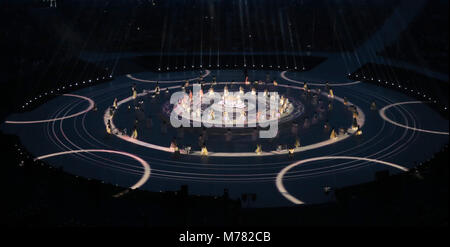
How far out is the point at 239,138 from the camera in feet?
110

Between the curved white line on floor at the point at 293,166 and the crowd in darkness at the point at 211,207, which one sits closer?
the crowd in darkness at the point at 211,207

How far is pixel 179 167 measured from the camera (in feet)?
94.1

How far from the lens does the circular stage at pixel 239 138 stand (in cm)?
2692

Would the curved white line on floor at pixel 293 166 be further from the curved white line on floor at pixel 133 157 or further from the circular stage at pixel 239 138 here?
the curved white line on floor at pixel 133 157

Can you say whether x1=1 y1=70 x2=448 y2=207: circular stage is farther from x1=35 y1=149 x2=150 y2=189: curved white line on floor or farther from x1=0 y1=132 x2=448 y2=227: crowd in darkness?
x1=0 y1=132 x2=448 y2=227: crowd in darkness

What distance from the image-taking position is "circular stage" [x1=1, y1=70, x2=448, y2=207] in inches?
1060

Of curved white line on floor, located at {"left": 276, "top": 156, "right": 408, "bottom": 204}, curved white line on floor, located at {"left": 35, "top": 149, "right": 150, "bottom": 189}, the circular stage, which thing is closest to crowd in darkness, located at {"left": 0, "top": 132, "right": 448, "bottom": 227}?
curved white line on floor, located at {"left": 276, "top": 156, "right": 408, "bottom": 204}

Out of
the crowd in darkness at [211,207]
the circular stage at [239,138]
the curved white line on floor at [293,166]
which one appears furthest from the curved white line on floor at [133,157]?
the curved white line on floor at [293,166]

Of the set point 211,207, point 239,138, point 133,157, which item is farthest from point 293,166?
point 133,157

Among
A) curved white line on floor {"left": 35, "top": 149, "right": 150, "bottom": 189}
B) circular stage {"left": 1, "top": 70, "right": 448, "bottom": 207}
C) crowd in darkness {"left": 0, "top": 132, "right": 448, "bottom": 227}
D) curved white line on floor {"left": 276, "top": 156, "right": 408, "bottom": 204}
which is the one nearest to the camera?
crowd in darkness {"left": 0, "top": 132, "right": 448, "bottom": 227}

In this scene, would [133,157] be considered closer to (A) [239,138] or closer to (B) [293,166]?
(A) [239,138]

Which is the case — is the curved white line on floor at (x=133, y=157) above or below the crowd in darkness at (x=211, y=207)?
above

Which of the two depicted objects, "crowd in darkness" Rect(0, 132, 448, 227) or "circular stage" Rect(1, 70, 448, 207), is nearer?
"crowd in darkness" Rect(0, 132, 448, 227)

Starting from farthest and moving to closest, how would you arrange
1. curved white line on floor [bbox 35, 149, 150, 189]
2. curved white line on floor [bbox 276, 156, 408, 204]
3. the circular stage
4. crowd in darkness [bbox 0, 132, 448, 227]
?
the circular stage → curved white line on floor [bbox 35, 149, 150, 189] → curved white line on floor [bbox 276, 156, 408, 204] → crowd in darkness [bbox 0, 132, 448, 227]
